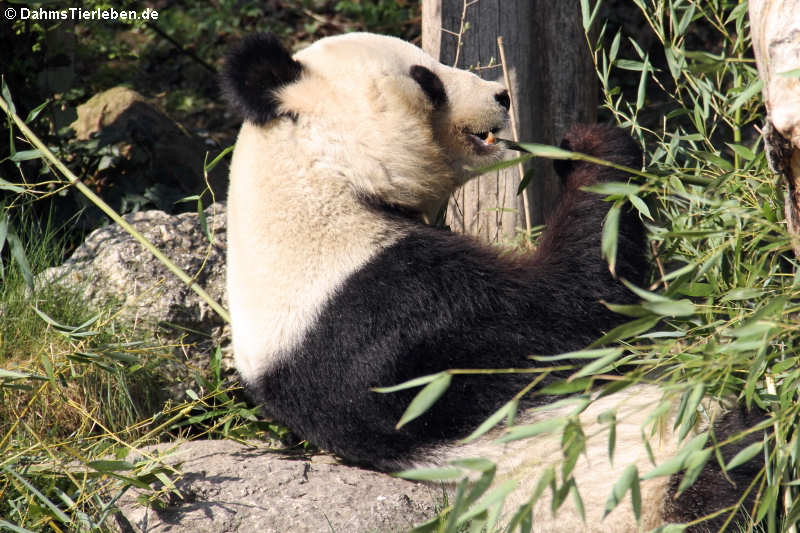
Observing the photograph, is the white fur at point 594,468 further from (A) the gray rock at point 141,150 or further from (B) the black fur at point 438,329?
(A) the gray rock at point 141,150

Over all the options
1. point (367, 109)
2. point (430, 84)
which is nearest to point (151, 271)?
point (367, 109)

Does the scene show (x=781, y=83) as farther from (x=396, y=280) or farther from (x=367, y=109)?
(x=367, y=109)

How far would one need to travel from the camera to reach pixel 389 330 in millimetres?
2518

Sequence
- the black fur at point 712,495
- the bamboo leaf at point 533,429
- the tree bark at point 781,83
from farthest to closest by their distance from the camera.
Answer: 1. the black fur at point 712,495
2. the tree bark at point 781,83
3. the bamboo leaf at point 533,429

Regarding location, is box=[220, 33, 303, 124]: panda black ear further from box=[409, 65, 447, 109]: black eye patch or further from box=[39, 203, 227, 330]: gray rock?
box=[39, 203, 227, 330]: gray rock

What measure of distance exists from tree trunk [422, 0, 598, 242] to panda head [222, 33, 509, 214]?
78 centimetres

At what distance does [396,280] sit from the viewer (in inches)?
101

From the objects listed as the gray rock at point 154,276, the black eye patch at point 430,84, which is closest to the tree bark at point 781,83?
the black eye patch at point 430,84

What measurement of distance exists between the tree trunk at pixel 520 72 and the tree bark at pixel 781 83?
1.66 metres

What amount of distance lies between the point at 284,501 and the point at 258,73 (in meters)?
1.38

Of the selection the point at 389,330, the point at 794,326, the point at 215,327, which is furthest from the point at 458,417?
the point at 215,327

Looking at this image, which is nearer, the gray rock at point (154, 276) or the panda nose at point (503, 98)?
the panda nose at point (503, 98)

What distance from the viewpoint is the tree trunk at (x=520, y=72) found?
145 inches

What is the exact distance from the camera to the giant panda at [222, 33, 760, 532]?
252cm
